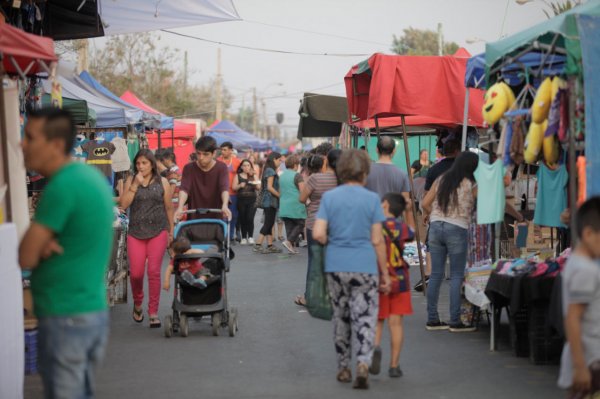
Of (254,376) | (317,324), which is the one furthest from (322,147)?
(254,376)

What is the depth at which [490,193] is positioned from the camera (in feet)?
31.2

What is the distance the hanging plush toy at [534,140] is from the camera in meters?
8.40

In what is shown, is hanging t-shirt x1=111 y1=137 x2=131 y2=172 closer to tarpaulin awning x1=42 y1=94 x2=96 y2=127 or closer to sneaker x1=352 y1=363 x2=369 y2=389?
tarpaulin awning x1=42 y1=94 x2=96 y2=127

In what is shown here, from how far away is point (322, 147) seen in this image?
13477 millimetres

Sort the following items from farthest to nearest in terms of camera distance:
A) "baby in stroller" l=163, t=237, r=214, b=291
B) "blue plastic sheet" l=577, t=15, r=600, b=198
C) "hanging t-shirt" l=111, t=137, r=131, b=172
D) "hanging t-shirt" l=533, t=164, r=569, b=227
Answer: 1. "hanging t-shirt" l=111, t=137, r=131, b=172
2. "baby in stroller" l=163, t=237, r=214, b=291
3. "hanging t-shirt" l=533, t=164, r=569, b=227
4. "blue plastic sheet" l=577, t=15, r=600, b=198

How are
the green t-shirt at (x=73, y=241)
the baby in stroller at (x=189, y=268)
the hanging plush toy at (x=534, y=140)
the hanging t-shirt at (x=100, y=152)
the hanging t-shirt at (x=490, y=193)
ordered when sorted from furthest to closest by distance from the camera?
the hanging t-shirt at (x=100, y=152), the baby in stroller at (x=189, y=268), the hanging t-shirt at (x=490, y=193), the hanging plush toy at (x=534, y=140), the green t-shirt at (x=73, y=241)

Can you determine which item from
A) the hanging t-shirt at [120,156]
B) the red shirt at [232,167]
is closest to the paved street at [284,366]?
the hanging t-shirt at [120,156]

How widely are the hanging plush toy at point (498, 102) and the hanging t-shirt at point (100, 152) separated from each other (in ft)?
36.1

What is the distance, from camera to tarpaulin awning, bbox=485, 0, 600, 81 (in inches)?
297

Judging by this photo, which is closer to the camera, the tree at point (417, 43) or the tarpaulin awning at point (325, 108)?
the tarpaulin awning at point (325, 108)

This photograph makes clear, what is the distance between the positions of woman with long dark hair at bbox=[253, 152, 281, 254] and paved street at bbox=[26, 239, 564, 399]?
27.5 feet

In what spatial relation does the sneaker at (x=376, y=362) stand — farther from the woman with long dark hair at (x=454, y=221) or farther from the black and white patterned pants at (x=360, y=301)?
the woman with long dark hair at (x=454, y=221)

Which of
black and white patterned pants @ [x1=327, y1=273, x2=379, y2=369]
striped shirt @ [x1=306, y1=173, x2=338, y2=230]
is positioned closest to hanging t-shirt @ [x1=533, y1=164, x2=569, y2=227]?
black and white patterned pants @ [x1=327, y1=273, x2=379, y2=369]

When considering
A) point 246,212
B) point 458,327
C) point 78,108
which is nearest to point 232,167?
point 246,212
